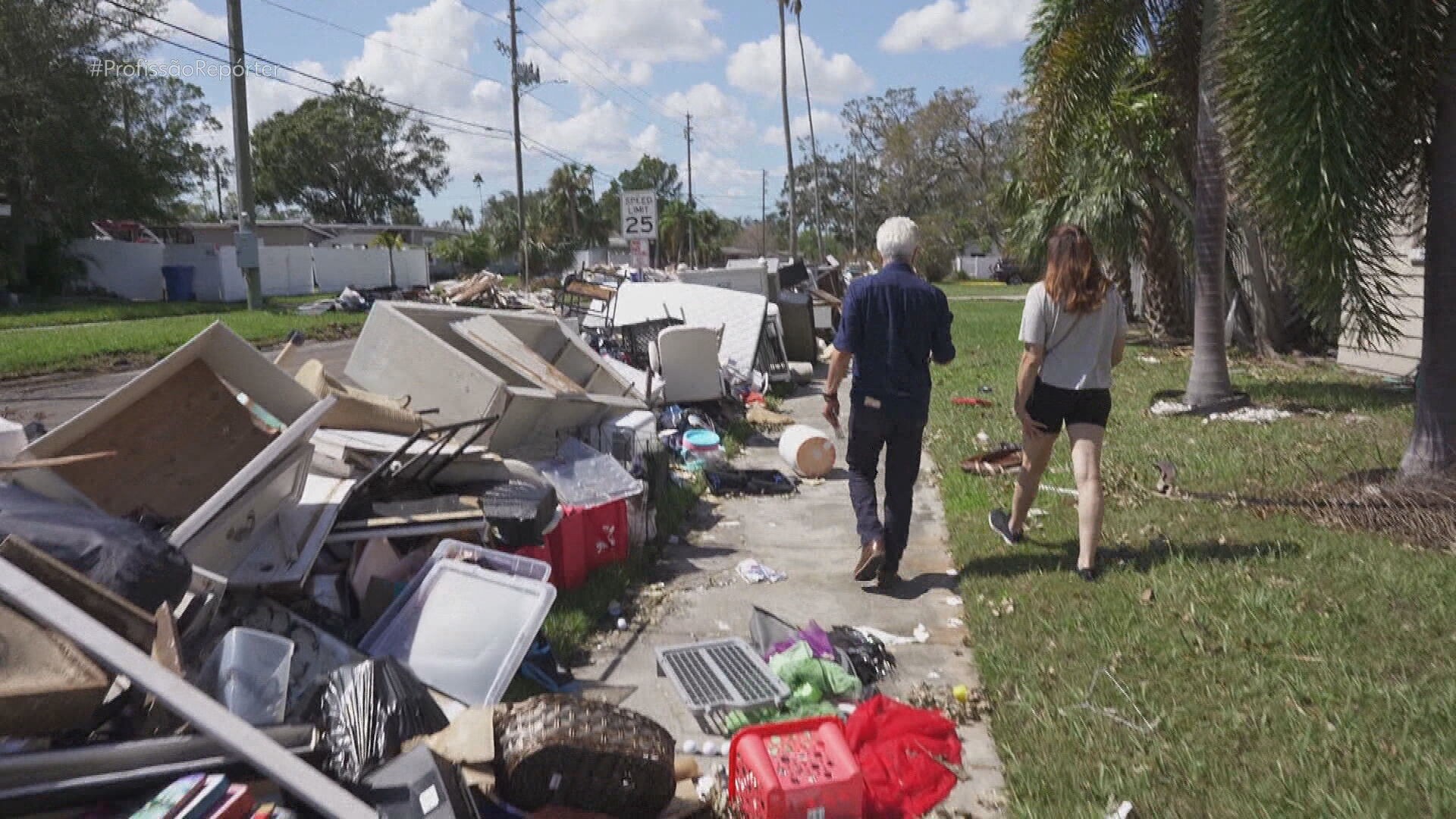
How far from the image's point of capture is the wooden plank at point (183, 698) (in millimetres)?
2861

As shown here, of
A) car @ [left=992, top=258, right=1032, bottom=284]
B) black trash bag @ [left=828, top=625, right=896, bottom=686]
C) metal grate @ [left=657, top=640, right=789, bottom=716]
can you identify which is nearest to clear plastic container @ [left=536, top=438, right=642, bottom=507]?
metal grate @ [left=657, top=640, right=789, bottom=716]

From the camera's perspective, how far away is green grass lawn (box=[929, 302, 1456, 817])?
3430mm

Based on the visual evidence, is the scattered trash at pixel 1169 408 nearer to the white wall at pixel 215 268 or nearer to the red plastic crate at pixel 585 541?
the red plastic crate at pixel 585 541

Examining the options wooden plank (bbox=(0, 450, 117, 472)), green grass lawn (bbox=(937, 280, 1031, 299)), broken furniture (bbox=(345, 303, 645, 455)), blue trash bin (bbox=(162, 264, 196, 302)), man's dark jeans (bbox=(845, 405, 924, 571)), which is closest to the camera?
wooden plank (bbox=(0, 450, 117, 472))

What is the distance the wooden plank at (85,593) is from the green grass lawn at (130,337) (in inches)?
495

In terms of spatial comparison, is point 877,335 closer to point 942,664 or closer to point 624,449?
point 942,664

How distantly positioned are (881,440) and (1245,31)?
140 inches

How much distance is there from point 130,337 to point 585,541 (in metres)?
15.2

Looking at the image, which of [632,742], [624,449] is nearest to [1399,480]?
[624,449]

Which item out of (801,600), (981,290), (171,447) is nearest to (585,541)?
(801,600)

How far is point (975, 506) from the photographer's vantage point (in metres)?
7.34

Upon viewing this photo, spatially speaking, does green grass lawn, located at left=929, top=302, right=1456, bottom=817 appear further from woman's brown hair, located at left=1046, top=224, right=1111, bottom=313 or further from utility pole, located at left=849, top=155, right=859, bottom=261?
utility pole, located at left=849, top=155, right=859, bottom=261

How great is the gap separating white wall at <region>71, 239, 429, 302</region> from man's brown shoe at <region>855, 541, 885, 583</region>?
94.9ft

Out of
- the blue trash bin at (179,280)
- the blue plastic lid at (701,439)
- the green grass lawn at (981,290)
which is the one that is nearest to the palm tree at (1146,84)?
the blue plastic lid at (701,439)
